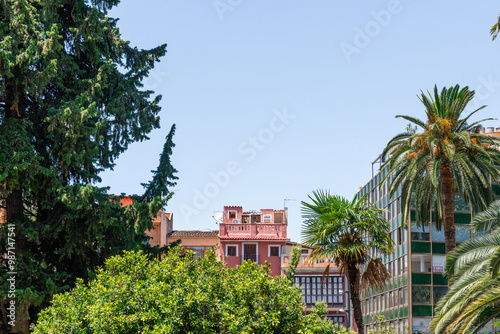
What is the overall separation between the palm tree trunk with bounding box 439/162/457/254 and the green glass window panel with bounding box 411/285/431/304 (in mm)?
20982

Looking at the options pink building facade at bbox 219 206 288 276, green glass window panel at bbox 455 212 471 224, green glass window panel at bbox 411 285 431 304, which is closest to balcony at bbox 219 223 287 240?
pink building facade at bbox 219 206 288 276

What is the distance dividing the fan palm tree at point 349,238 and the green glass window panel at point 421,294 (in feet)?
77.1

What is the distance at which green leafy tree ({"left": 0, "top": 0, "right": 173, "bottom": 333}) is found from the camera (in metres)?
25.5

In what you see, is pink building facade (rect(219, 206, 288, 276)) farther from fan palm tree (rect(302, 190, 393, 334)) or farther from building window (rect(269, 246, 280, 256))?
fan palm tree (rect(302, 190, 393, 334))

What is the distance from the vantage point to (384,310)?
57406 millimetres

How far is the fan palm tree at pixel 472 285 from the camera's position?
22.2 metres

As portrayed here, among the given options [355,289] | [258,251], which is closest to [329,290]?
[258,251]

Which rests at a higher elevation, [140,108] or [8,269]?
[140,108]

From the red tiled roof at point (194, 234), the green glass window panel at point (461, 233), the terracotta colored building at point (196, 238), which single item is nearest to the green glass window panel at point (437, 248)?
the green glass window panel at point (461, 233)

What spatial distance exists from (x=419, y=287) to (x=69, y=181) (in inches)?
1235

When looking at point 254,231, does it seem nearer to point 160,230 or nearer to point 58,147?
point 160,230

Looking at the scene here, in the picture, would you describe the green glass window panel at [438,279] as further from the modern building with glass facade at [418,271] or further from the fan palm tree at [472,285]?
the fan palm tree at [472,285]

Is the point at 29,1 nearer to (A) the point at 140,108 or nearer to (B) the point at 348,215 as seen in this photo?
(A) the point at 140,108

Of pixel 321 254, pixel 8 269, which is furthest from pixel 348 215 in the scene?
pixel 8 269
